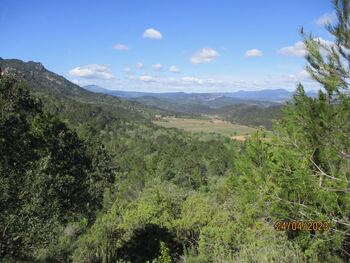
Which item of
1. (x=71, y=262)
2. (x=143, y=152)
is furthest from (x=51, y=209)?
(x=143, y=152)

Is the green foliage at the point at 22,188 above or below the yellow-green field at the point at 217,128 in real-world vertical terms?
above

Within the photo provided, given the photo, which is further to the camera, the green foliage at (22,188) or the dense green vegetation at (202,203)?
the green foliage at (22,188)

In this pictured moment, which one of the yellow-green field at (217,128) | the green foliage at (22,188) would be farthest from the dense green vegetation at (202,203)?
the yellow-green field at (217,128)

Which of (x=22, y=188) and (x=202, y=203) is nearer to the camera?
(x=22, y=188)
